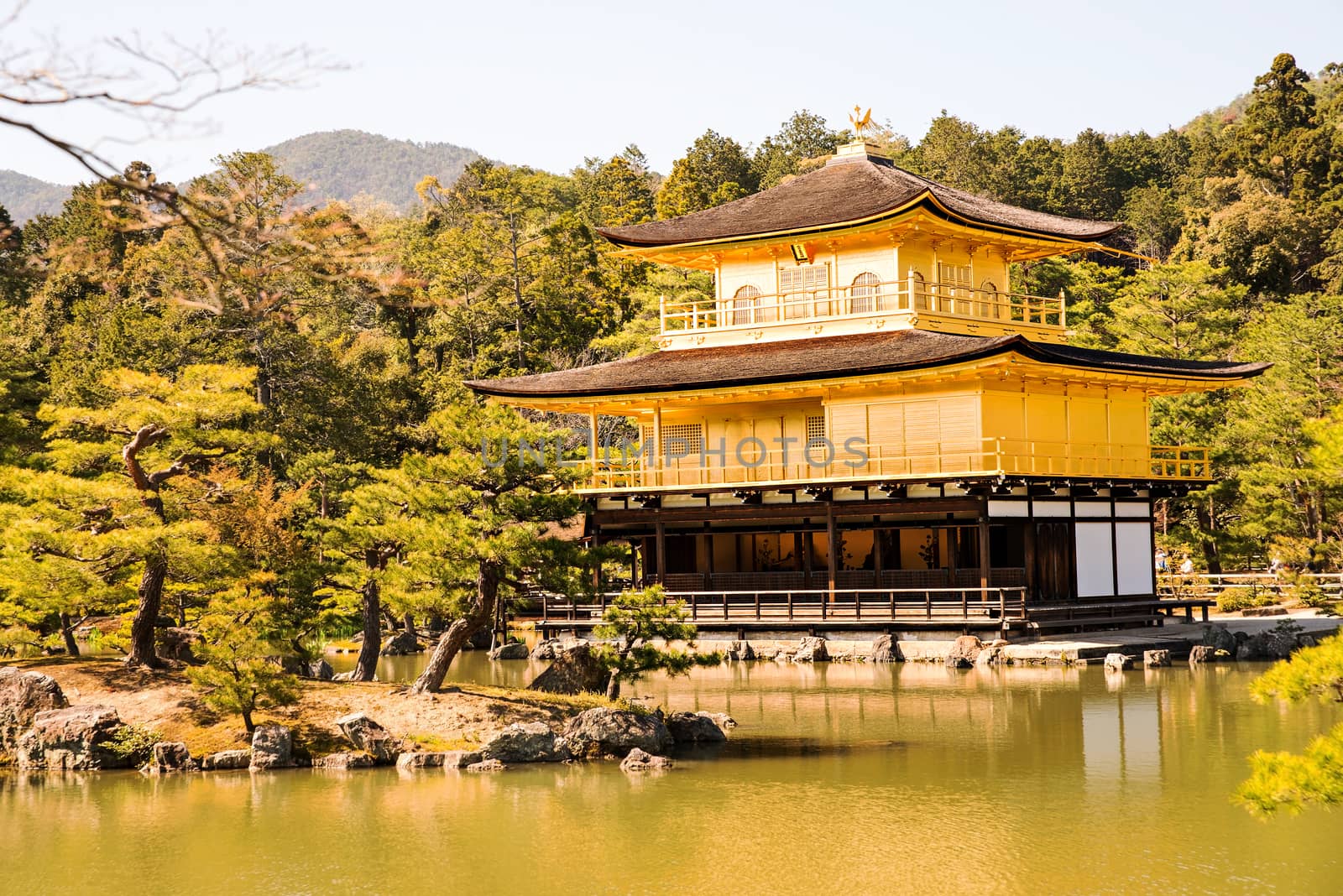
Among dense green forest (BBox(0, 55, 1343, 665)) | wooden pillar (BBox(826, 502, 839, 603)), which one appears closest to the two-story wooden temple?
wooden pillar (BBox(826, 502, 839, 603))

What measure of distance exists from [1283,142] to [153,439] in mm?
54314

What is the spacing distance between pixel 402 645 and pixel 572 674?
14886 mm

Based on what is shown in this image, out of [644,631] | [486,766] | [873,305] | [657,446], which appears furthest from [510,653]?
[486,766]

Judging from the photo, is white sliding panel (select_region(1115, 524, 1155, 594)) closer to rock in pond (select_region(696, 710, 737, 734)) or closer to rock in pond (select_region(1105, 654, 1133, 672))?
rock in pond (select_region(1105, 654, 1133, 672))

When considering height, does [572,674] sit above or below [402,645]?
above

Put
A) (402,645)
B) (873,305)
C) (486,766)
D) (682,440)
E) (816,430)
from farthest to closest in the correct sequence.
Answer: (682,440) → (402,645) → (873,305) → (816,430) → (486,766)

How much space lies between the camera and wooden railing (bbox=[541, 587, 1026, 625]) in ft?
93.1

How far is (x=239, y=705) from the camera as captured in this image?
16.8 meters

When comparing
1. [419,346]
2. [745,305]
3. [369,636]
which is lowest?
[369,636]

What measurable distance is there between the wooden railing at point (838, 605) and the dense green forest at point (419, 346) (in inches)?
208

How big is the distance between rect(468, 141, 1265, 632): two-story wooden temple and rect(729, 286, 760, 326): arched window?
5 centimetres

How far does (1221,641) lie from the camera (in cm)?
2662

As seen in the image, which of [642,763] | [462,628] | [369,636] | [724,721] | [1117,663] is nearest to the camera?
[642,763]

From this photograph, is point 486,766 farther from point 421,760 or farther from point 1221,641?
point 1221,641
